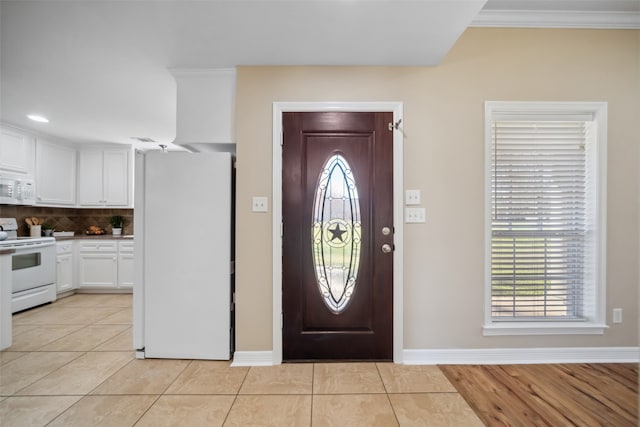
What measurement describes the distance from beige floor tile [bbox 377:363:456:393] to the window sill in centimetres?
56

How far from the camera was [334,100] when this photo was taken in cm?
244

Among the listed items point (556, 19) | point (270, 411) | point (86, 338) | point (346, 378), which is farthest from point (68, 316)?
point (556, 19)

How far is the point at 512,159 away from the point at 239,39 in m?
2.34

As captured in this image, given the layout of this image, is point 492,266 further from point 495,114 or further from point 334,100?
point 334,100

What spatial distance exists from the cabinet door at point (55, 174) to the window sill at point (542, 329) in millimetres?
5971

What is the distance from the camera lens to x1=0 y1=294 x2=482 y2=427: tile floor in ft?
5.77

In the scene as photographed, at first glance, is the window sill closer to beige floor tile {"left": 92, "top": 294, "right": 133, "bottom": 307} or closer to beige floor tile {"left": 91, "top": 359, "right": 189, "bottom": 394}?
beige floor tile {"left": 91, "top": 359, "right": 189, "bottom": 394}

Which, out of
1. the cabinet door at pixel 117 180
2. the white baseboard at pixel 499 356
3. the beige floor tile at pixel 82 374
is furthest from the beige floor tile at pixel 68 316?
the white baseboard at pixel 499 356

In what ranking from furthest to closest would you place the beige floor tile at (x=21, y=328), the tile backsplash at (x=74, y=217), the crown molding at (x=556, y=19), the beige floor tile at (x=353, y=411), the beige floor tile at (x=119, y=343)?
the tile backsplash at (x=74, y=217) < the beige floor tile at (x=21, y=328) < the beige floor tile at (x=119, y=343) < the crown molding at (x=556, y=19) < the beige floor tile at (x=353, y=411)

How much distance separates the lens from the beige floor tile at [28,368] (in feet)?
6.88

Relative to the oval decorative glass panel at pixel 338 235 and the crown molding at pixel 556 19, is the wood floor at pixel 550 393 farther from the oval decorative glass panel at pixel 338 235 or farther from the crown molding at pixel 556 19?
the crown molding at pixel 556 19

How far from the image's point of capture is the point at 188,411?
182 centimetres

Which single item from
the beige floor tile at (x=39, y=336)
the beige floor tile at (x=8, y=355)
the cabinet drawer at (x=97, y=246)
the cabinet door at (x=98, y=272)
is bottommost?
the beige floor tile at (x=39, y=336)

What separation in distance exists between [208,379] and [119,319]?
6.69ft
